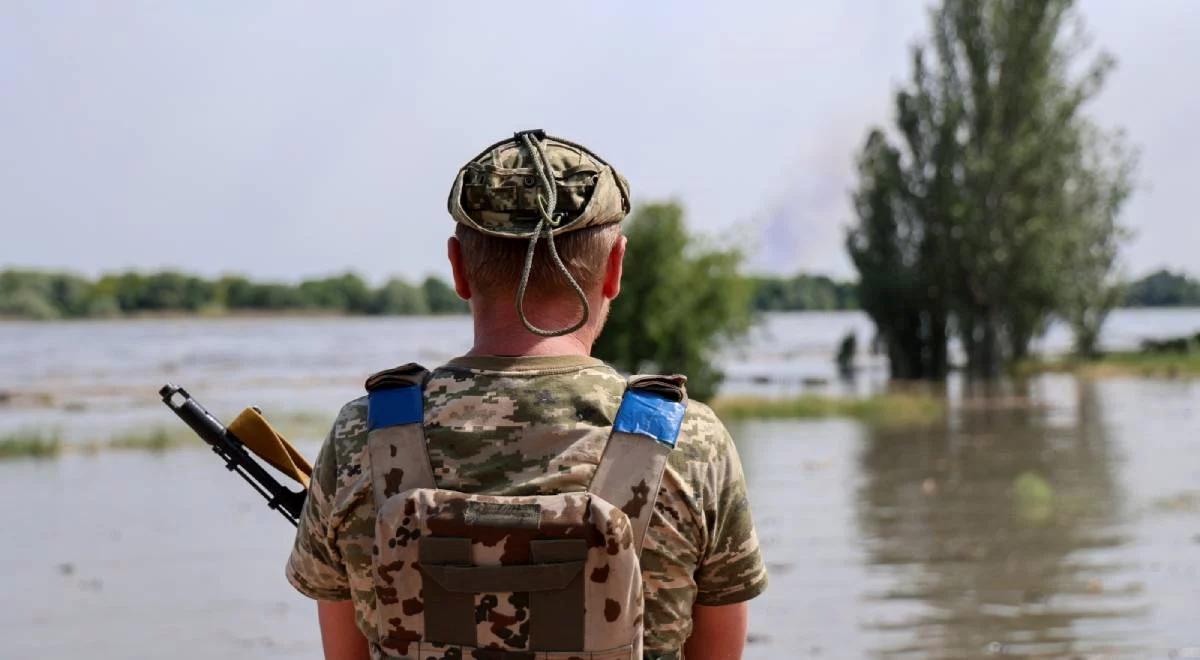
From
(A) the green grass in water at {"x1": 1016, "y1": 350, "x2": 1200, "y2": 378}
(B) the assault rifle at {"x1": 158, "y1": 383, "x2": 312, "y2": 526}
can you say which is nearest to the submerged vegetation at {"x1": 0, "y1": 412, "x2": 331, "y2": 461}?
(B) the assault rifle at {"x1": 158, "y1": 383, "x2": 312, "y2": 526}

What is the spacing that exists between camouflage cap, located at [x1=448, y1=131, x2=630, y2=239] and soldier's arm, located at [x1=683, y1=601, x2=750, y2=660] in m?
0.66

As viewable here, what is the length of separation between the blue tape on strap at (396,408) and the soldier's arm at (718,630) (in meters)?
0.56

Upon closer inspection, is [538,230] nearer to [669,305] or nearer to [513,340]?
[513,340]

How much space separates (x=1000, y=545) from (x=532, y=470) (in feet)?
35.8

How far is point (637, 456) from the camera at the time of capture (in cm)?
215

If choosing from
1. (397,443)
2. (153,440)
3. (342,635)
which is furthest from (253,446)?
(153,440)

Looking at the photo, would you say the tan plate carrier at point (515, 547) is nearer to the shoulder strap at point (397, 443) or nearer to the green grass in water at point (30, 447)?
the shoulder strap at point (397, 443)

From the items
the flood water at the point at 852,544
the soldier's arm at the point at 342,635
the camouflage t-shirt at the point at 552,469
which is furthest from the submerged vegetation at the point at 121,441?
the camouflage t-shirt at the point at 552,469

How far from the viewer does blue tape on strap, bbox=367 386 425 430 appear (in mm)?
2168

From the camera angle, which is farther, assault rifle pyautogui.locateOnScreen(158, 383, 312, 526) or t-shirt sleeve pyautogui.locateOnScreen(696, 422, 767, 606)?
assault rifle pyautogui.locateOnScreen(158, 383, 312, 526)

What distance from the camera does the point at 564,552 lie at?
211cm

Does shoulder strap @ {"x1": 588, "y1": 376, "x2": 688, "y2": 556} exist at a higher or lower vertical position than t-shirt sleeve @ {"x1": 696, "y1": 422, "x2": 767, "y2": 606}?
higher

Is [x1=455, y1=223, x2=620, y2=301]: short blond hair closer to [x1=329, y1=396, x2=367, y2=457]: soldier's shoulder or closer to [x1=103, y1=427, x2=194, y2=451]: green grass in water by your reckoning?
[x1=329, y1=396, x2=367, y2=457]: soldier's shoulder

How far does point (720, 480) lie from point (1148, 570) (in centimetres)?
951
